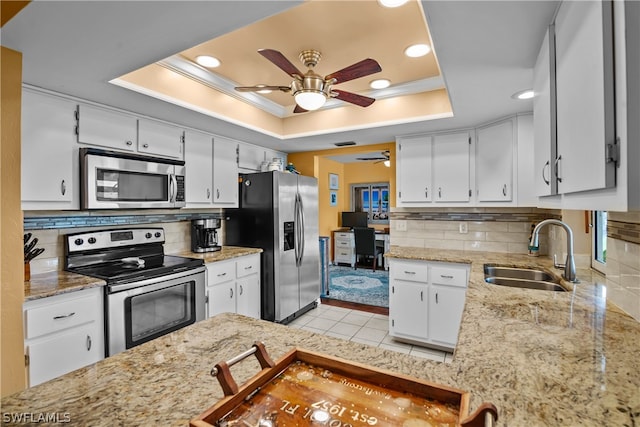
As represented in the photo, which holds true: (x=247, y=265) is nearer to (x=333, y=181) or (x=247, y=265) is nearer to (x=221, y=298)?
(x=221, y=298)

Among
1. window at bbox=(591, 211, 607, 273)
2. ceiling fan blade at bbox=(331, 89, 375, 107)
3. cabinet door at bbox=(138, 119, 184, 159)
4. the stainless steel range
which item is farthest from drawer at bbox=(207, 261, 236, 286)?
window at bbox=(591, 211, 607, 273)

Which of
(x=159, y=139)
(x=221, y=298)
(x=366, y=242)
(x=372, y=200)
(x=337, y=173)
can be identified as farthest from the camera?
(x=372, y=200)

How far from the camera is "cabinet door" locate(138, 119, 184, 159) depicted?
2.70m

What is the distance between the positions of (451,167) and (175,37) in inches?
109

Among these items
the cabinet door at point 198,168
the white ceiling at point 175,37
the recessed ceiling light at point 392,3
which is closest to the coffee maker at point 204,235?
the cabinet door at point 198,168

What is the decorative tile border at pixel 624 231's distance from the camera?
1325mm

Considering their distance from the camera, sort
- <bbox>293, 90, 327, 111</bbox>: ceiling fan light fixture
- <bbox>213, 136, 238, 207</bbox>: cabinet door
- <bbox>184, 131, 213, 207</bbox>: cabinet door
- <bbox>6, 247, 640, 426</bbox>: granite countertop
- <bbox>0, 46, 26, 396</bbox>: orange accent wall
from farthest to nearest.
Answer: <bbox>213, 136, 238, 207</bbox>: cabinet door
<bbox>184, 131, 213, 207</bbox>: cabinet door
<bbox>293, 90, 327, 111</bbox>: ceiling fan light fixture
<bbox>0, 46, 26, 396</bbox>: orange accent wall
<bbox>6, 247, 640, 426</bbox>: granite countertop

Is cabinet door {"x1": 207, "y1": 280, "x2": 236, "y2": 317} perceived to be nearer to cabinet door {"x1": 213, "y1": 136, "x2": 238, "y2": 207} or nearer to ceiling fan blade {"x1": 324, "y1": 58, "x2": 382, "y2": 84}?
cabinet door {"x1": 213, "y1": 136, "x2": 238, "y2": 207}

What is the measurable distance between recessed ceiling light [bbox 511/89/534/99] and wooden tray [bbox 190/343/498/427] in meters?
Result: 2.23

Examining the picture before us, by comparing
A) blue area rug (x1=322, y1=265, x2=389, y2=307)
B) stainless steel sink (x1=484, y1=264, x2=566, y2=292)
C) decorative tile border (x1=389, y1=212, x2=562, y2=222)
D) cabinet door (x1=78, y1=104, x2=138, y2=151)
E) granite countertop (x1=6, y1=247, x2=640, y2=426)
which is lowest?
blue area rug (x1=322, y1=265, x2=389, y2=307)

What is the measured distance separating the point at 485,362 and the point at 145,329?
90.3 inches

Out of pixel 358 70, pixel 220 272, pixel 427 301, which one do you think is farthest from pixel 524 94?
pixel 220 272

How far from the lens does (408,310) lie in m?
3.11

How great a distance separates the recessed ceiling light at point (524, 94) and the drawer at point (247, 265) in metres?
2.79
